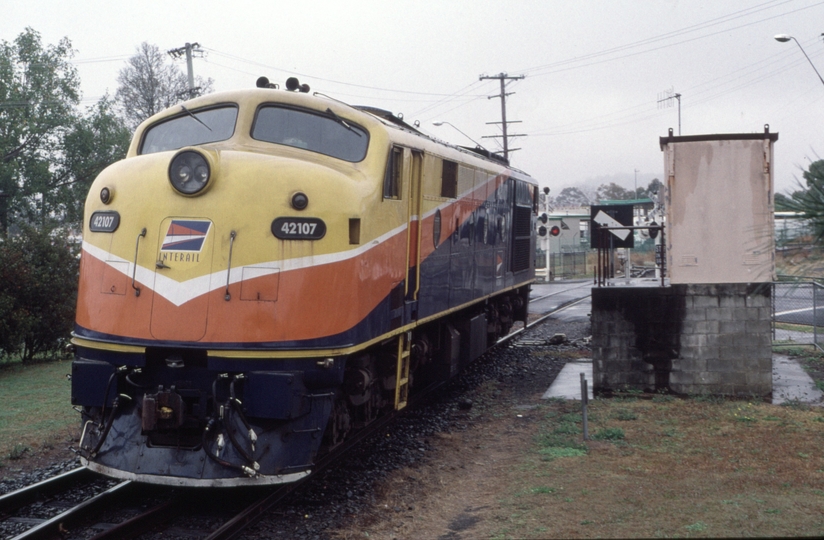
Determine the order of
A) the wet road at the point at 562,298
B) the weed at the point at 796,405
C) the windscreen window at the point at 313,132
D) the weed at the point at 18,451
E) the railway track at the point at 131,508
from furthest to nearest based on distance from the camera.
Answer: the wet road at the point at 562,298, the weed at the point at 796,405, the weed at the point at 18,451, the windscreen window at the point at 313,132, the railway track at the point at 131,508

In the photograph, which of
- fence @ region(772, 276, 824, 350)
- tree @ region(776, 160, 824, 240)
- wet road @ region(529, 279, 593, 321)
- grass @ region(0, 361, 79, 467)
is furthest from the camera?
wet road @ region(529, 279, 593, 321)

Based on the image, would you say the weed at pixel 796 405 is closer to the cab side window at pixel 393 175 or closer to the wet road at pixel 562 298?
the cab side window at pixel 393 175

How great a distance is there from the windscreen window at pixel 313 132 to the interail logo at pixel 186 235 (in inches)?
52.6

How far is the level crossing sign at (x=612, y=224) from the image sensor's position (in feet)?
43.1

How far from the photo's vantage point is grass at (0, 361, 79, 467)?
30.0 feet

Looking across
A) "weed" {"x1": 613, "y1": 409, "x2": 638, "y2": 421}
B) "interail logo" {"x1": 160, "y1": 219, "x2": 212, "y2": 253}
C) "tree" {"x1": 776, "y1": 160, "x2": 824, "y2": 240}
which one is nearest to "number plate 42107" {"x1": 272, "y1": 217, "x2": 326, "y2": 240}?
"interail logo" {"x1": 160, "y1": 219, "x2": 212, "y2": 253}

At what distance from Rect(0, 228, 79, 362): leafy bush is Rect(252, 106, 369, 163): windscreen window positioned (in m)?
10.5

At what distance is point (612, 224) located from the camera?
51.2ft

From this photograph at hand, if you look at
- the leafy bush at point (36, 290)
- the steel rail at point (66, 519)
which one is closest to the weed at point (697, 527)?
the steel rail at point (66, 519)

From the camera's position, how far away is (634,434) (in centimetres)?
943

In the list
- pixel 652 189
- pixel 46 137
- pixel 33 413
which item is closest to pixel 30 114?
pixel 46 137

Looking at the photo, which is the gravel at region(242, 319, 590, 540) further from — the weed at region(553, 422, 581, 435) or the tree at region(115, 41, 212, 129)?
the tree at region(115, 41, 212, 129)

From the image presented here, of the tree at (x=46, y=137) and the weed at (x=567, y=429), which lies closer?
the weed at (x=567, y=429)

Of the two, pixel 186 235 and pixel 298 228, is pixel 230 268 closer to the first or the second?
pixel 186 235
